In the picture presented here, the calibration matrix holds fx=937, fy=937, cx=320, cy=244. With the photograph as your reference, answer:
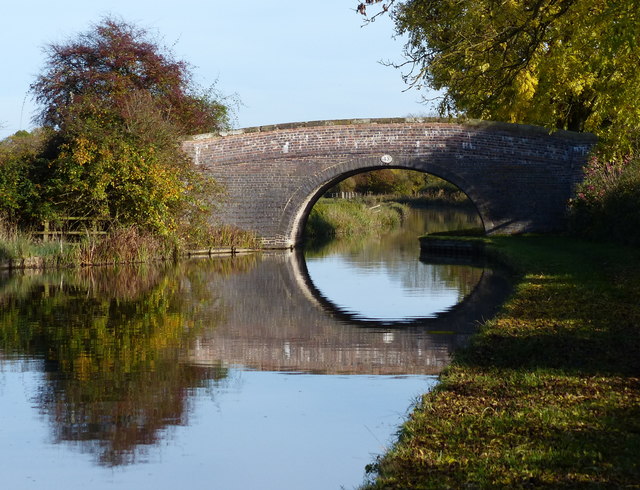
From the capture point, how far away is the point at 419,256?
85.4 feet

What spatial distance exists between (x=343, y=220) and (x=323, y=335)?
27.1 meters

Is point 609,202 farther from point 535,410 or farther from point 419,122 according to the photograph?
point 535,410

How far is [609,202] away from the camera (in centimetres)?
2214

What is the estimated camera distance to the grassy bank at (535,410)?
4785 mm

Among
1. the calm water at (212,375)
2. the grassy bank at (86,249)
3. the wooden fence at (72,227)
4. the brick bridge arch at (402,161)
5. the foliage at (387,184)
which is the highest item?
the foliage at (387,184)

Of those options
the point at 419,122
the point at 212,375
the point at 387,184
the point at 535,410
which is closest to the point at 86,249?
the point at 419,122

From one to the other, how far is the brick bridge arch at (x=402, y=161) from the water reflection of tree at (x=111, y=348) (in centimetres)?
1001

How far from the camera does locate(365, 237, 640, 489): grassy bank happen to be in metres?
4.79

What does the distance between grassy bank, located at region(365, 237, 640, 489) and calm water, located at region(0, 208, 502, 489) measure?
525 millimetres

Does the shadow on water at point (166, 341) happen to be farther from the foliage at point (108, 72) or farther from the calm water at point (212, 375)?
the foliage at point (108, 72)

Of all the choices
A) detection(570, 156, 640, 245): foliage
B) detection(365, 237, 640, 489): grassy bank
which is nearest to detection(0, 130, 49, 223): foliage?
detection(570, 156, 640, 245): foliage

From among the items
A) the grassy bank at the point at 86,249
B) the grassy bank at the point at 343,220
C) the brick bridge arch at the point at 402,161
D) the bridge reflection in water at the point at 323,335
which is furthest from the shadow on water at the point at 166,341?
the grassy bank at the point at 343,220

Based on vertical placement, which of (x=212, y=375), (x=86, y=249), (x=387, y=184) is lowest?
(x=212, y=375)

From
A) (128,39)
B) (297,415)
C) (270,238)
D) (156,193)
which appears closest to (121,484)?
(297,415)
